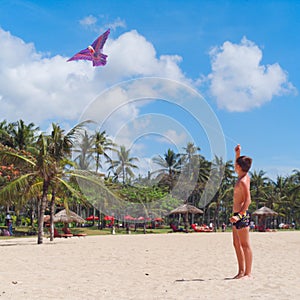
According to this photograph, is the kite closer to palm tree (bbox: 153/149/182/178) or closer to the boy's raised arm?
the boy's raised arm

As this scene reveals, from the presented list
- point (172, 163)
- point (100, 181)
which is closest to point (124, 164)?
point (172, 163)

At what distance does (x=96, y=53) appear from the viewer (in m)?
14.5

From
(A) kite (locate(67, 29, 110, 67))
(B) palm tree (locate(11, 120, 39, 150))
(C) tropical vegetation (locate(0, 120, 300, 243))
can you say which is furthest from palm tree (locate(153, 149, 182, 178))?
(A) kite (locate(67, 29, 110, 67))

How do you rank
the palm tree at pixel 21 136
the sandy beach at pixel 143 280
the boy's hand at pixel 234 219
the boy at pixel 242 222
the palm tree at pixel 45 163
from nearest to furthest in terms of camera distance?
the sandy beach at pixel 143 280, the boy's hand at pixel 234 219, the boy at pixel 242 222, the palm tree at pixel 45 163, the palm tree at pixel 21 136

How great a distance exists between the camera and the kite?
14.4 meters

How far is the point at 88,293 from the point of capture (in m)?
5.55

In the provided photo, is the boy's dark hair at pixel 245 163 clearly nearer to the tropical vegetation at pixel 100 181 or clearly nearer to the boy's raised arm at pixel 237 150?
the boy's raised arm at pixel 237 150

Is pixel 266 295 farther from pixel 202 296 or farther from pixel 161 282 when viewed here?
pixel 161 282

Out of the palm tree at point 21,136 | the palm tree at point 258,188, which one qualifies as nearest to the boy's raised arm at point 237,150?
the palm tree at point 21,136

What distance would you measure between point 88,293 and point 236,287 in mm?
1978

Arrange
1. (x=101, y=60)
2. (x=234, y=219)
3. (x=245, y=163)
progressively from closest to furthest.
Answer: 1. (x=234, y=219)
2. (x=245, y=163)
3. (x=101, y=60)

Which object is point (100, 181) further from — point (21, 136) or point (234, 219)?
point (21, 136)

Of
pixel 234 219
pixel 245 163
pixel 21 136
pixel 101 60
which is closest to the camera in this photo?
pixel 234 219

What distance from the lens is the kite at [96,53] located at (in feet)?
47.2
